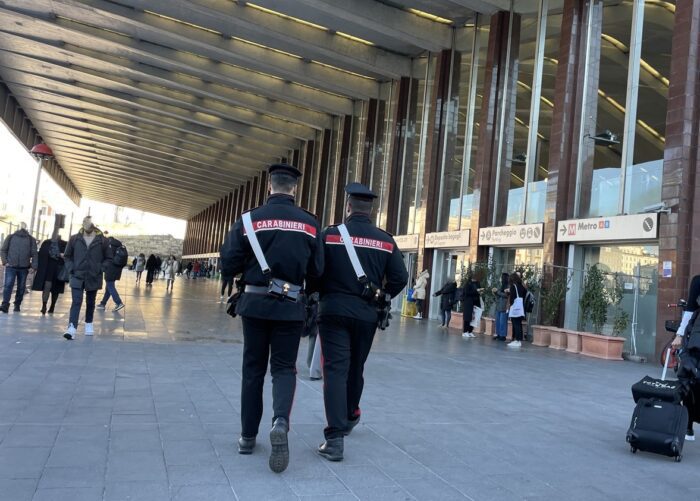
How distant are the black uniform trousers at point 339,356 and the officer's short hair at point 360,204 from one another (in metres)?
0.75

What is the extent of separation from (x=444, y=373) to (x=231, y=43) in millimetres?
19561

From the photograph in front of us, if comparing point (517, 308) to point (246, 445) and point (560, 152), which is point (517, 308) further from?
point (246, 445)

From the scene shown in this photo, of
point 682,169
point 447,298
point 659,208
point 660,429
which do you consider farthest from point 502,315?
point 660,429

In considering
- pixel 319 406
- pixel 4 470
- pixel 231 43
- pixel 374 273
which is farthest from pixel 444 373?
pixel 231 43

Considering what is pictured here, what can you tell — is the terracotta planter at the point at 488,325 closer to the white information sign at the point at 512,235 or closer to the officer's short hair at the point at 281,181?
the white information sign at the point at 512,235

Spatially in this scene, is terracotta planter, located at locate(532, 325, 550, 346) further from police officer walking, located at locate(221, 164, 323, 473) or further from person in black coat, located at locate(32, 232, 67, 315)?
police officer walking, located at locate(221, 164, 323, 473)

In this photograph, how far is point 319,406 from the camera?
534 centimetres

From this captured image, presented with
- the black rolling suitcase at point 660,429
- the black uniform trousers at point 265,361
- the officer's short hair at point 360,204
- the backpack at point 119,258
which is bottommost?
the black rolling suitcase at point 660,429

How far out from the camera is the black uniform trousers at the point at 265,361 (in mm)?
3648

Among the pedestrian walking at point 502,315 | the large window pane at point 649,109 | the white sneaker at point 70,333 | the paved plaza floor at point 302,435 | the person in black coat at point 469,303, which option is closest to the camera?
the paved plaza floor at point 302,435

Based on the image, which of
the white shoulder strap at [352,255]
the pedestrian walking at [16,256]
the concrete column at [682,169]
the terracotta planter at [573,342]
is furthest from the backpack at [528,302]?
the white shoulder strap at [352,255]

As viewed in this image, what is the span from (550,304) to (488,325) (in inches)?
93.5

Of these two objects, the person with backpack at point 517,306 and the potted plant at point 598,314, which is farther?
the person with backpack at point 517,306

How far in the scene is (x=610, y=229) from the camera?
14.0m
